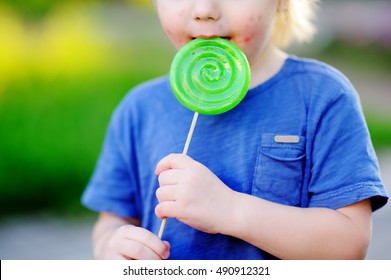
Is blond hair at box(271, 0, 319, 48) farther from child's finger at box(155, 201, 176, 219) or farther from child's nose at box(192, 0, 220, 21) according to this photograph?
child's finger at box(155, 201, 176, 219)

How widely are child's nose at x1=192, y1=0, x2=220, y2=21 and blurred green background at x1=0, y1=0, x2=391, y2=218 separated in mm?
3197

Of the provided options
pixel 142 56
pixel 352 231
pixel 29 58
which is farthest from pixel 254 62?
pixel 142 56

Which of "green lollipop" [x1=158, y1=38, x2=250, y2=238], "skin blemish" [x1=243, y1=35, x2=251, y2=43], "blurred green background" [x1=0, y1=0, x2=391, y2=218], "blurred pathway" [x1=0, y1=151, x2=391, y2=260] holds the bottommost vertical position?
"blurred pathway" [x1=0, y1=151, x2=391, y2=260]

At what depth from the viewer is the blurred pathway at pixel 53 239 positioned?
445 centimetres

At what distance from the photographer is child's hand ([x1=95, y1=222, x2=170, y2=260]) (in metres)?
2.03

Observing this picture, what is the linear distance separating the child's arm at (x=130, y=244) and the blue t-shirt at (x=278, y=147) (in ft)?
0.48

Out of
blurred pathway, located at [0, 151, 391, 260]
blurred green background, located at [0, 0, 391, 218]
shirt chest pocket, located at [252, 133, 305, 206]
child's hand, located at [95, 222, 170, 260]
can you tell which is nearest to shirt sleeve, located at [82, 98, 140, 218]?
child's hand, located at [95, 222, 170, 260]

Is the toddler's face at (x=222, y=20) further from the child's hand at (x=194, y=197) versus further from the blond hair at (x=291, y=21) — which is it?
the child's hand at (x=194, y=197)

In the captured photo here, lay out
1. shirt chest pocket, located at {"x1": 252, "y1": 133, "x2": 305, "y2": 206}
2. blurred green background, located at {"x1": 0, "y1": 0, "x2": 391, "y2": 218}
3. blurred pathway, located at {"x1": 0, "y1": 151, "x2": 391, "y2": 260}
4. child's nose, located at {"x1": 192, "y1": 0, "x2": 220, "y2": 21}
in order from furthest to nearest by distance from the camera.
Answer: blurred green background, located at {"x1": 0, "y1": 0, "x2": 391, "y2": 218}
blurred pathway, located at {"x1": 0, "y1": 151, "x2": 391, "y2": 260}
shirt chest pocket, located at {"x1": 252, "y1": 133, "x2": 305, "y2": 206}
child's nose, located at {"x1": 192, "y1": 0, "x2": 220, "y2": 21}

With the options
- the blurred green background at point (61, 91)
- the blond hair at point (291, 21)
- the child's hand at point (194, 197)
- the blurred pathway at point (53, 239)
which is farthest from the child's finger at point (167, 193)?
the blurred green background at point (61, 91)

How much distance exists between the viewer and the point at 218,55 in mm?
2031

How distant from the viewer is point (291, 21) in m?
2.40

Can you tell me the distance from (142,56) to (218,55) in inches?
194

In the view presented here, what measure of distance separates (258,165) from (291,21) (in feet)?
2.04
